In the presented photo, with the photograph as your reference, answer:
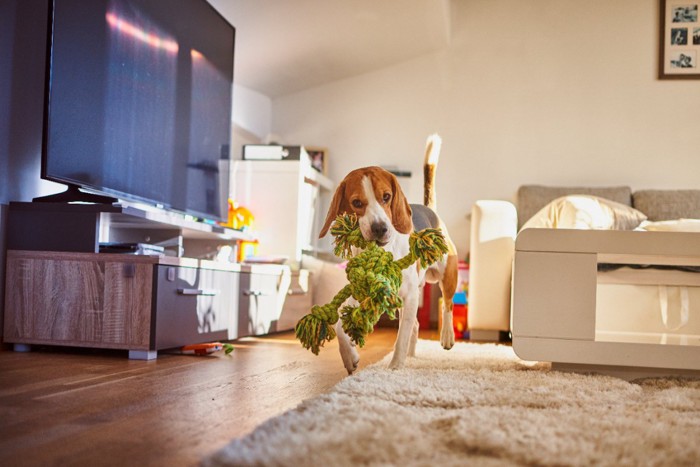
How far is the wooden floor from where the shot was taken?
109 centimetres

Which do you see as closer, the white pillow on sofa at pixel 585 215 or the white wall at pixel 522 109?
the white pillow on sofa at pixel 585 215

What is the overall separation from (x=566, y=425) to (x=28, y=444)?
2.88ft

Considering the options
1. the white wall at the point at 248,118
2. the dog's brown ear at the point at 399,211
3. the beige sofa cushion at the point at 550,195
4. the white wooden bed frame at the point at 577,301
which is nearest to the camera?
the dog's brown ear at the point at 399,211

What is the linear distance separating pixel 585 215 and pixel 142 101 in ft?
7.79

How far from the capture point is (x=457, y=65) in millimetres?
5398

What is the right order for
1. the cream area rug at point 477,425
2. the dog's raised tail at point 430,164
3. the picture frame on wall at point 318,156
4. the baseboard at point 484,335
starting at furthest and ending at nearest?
the picture frame on wall at point 318,156, the baseboard at point 484,335, the dog's raised tail at point 430,164, the cream area rug at point 477,425

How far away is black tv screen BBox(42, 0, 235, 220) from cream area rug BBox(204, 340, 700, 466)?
1320 mm

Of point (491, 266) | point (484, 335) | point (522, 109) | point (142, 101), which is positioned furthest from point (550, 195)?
point (142, 101)

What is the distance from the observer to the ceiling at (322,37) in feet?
13.6

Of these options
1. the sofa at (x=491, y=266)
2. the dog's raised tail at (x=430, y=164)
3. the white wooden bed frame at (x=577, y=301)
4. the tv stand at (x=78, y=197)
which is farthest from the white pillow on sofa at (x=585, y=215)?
the tv stand at (x=78, y=197)

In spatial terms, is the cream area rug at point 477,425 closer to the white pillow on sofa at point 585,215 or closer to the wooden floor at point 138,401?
the wooden floor at point 138,401

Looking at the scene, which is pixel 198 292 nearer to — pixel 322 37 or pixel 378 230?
pixel 378 230

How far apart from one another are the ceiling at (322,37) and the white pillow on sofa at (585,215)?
1561 millimetres

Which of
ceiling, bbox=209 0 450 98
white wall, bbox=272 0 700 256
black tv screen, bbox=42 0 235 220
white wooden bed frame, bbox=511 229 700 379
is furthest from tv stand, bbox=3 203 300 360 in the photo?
white wall, bbox=272 0 700 256
